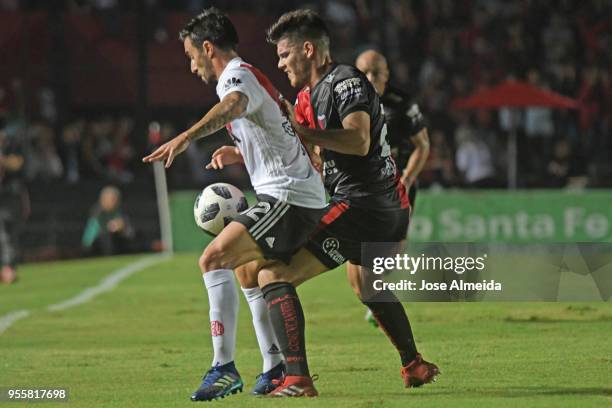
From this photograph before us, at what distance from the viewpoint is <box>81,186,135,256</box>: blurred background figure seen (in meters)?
24.0

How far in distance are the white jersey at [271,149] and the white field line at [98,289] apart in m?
5.51

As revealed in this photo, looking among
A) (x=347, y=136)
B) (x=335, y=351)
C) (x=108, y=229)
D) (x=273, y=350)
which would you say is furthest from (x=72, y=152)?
(x=347, y=136)

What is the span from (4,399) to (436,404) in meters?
2.61

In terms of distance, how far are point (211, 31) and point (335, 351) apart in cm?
344

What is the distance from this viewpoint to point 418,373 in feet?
28.6

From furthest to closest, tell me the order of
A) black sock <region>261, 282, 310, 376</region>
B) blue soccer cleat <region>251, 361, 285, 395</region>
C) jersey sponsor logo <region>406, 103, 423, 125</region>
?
jersey sponsor logo <region>406, 103, 423, 125</region>
blue soccer cleat <region>251, 361, 285, 395</region>
black sock <region>261, 282, 310, 376</region>

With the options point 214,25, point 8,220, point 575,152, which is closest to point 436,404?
point 214,25

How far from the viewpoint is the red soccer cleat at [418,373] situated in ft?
28.6

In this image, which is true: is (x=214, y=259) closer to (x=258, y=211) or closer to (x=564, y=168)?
(x=258, y=211)

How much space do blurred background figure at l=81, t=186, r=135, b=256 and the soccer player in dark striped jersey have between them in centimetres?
1537

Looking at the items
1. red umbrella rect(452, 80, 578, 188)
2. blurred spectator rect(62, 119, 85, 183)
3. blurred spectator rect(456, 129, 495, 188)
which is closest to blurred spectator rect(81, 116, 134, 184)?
blurred spectator rect(62, 119, 85, 183)

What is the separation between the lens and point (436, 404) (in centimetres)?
791

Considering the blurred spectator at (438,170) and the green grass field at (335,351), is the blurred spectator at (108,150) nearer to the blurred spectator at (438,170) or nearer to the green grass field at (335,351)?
the blurred spectator at (438,170)

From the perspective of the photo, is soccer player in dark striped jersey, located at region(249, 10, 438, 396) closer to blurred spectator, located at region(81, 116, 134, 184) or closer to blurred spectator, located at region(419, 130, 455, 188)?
blurred spectator, located at region(419, 130, 455, 188)
